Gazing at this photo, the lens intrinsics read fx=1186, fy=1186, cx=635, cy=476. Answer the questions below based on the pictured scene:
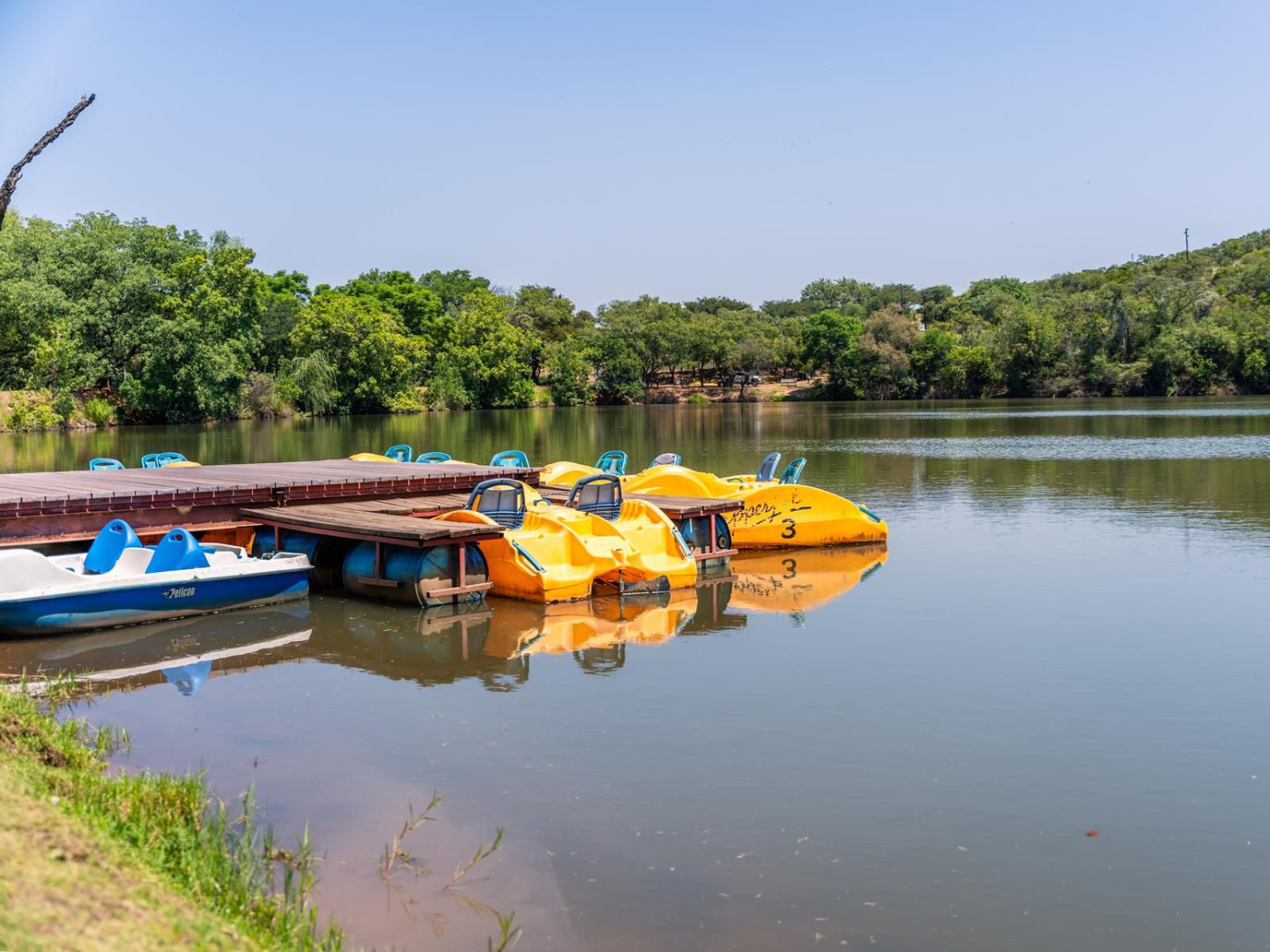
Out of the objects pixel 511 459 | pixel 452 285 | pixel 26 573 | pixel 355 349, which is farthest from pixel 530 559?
pixel 452 285

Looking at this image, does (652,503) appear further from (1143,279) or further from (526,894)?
(1143,279)

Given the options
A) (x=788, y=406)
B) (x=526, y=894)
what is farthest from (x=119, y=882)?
(x=788, y=406)

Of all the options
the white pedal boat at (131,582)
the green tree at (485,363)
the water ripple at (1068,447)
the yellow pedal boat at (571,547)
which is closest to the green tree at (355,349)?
the green tree at (485,363)

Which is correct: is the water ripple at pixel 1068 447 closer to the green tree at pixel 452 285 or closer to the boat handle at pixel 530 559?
the boat handle at pixel 530 559

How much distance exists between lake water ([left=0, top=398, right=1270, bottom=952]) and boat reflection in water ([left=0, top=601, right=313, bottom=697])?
0.25 ft

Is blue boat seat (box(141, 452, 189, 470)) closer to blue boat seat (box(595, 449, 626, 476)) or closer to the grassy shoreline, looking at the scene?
blue boat seat (box(595, 449, 626, 476))

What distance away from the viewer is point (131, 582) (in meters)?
13.7

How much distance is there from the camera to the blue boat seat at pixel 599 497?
17.7m

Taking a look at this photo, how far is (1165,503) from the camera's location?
25984mm

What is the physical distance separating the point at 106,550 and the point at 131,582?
1158 mm

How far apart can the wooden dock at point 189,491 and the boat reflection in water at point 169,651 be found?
2733mm

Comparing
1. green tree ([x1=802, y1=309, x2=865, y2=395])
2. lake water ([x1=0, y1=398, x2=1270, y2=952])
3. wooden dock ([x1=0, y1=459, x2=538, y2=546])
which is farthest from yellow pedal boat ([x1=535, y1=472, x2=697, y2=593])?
green tree ([x1=802, y1=309, x2=865, y2=395])

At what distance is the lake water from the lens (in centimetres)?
672

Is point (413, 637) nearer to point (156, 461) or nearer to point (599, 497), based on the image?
point (599, 497)
